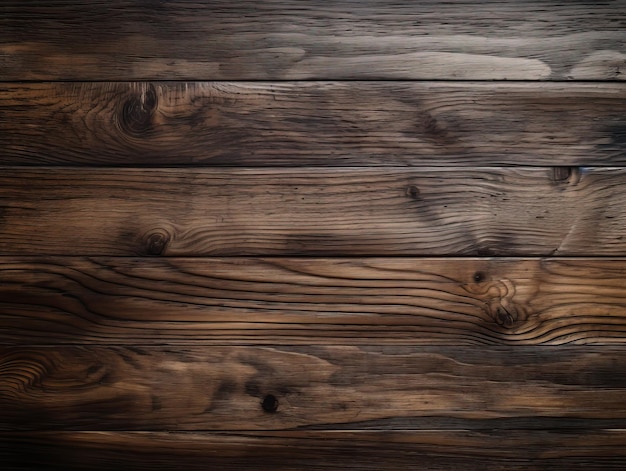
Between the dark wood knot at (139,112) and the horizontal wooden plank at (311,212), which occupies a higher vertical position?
the dark wood knot at (139,112)

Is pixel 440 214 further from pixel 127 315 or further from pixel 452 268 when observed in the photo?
pixel 127 315

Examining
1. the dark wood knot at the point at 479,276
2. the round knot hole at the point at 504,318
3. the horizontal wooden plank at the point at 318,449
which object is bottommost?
the horizontal wooden plank at the point at 318,449

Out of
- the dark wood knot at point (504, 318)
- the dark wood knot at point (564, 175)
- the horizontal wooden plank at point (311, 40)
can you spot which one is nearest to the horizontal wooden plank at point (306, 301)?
the dark wood knot at point (504, 318)

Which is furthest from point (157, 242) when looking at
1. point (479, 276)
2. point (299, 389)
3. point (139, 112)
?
point (479, 276)

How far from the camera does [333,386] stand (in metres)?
0.78

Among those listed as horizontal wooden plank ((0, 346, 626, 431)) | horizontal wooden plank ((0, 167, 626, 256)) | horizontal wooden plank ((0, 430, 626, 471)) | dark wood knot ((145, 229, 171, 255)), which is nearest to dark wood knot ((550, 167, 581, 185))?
horizontal wooden plank ((0, 167, 626, 256))

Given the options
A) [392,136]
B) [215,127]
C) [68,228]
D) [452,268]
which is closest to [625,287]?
[452,268]

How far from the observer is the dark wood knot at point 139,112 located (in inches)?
31.0

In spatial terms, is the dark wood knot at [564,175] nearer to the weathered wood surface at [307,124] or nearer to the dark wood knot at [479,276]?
the weathered wood surface at [307,124]

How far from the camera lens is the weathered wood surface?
786 mm

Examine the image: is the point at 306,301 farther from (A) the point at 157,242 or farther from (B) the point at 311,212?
(A) the point at 157,242

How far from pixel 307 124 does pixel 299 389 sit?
40 centimetres

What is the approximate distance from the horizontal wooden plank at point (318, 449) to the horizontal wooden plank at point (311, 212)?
0.90 ft

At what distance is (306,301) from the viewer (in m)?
0.78
